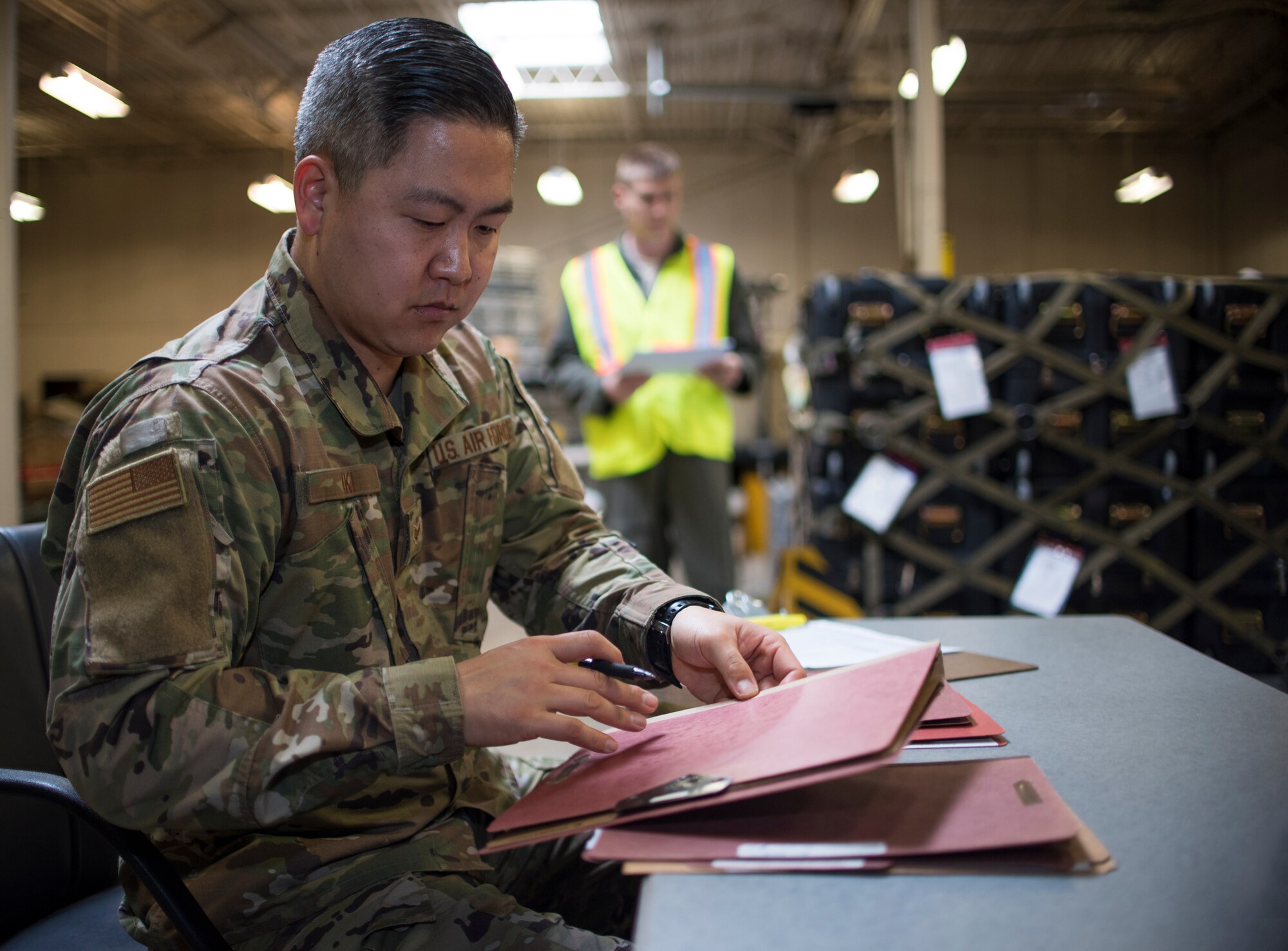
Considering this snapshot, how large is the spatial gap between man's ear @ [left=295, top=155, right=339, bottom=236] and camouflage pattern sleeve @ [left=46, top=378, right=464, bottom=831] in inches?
11.1

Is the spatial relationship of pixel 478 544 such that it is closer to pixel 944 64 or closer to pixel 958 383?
pixel 958 383

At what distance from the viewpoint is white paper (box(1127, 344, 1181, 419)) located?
10.7 ft

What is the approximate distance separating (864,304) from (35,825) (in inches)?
111

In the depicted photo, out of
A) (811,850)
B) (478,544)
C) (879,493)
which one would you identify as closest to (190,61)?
(879,493)

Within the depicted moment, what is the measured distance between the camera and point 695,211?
1225 centimetres

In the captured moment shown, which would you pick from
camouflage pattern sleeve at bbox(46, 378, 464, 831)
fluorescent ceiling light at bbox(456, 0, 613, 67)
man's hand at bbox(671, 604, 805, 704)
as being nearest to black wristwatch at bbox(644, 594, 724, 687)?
man's hand at bbox(671, 604, 805, 704)

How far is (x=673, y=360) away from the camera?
2986 mm

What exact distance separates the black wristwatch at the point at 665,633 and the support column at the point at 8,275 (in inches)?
119

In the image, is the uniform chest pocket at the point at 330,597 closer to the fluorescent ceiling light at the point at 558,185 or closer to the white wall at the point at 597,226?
the fluorescent ceiling light at the point at 558,185

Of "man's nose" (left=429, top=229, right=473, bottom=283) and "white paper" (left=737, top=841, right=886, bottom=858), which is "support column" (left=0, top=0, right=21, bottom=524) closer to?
"man's nose" (left=429, top=229, right=473, bottom=283)

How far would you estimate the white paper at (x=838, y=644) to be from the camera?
1152 mm

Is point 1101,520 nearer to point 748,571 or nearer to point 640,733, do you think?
point 640,733

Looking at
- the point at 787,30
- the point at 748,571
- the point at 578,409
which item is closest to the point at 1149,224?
the point at 787,30

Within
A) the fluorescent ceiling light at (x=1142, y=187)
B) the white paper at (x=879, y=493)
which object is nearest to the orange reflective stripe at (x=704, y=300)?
the white paper at (x=879, y=493)
